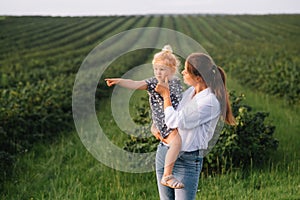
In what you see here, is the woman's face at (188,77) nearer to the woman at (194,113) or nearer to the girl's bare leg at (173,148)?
the woman at (194,113)

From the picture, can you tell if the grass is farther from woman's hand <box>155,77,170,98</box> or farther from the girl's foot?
woman's hand <box>155,77,170,98</box>

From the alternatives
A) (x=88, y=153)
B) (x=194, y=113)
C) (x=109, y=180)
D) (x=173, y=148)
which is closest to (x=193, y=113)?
(x=194, y=113)

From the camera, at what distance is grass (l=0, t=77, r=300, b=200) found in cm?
443

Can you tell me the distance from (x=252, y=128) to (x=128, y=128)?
2.20 meters

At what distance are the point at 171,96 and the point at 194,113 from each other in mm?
179

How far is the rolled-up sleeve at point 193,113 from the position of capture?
8.04 feet

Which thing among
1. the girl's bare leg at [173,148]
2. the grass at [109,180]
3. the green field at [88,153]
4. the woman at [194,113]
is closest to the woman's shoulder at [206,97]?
the woman at [194,113]

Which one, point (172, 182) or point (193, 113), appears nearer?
point (193, 113)

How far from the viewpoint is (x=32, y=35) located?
34.6 m

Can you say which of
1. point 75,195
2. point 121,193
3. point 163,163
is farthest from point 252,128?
point 163,163

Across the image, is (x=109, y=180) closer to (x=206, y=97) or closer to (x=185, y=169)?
(x=185, y=169)

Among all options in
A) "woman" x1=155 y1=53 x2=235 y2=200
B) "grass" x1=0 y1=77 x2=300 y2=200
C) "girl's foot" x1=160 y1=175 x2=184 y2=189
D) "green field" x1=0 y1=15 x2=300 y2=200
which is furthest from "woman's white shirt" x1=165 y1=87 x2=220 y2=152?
"grass" x1=0 y1=77 x2=300 y2=200

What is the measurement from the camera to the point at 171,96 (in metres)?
2.58

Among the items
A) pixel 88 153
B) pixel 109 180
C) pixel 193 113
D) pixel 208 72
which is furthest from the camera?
pixel 88 153
